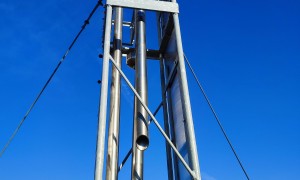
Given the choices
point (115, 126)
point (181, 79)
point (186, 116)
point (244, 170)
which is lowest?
point (244, 170)

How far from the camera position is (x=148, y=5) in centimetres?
505

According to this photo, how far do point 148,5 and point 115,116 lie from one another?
2.01 metres

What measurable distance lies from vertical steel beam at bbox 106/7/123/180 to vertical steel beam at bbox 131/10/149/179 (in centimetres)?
31

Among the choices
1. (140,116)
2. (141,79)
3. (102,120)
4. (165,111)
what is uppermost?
(141,79)

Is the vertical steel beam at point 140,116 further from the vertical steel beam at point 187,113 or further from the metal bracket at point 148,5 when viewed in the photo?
the metal bracket at point 148,5

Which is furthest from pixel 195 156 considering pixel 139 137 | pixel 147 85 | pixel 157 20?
pixel 157 20

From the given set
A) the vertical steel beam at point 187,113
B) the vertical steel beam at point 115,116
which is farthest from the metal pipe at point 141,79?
the vertical steel beam at point 187,113

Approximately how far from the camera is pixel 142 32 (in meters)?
5.91

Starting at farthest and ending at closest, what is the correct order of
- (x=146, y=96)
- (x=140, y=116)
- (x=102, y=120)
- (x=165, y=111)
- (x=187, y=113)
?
(x=165, y=111) → (x=146, y=96) → (x=140, y=116) → (x=187, y=113) → (x=102, y=120)

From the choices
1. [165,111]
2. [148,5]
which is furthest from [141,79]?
[148,5]

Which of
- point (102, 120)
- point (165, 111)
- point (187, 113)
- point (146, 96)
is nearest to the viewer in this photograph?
point (102, 120)

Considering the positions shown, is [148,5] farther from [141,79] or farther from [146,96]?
[146,96]

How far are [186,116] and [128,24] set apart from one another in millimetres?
3569

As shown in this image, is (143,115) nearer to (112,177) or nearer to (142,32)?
(112,177)
